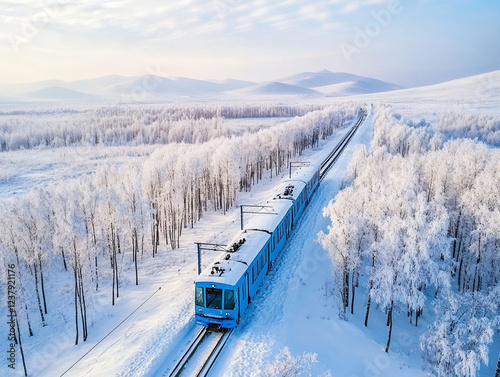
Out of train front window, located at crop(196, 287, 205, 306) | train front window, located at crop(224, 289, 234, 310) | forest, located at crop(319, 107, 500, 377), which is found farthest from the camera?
forest, located at crop(319, 107, 500, 377)

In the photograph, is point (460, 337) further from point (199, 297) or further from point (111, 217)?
point (111, 217)

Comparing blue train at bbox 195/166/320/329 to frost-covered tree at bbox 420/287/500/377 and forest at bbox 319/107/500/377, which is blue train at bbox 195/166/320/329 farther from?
frost-covered tree at bbox 420/287/500/377

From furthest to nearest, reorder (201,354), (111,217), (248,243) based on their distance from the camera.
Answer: (111,217), (248,243), (201,354)

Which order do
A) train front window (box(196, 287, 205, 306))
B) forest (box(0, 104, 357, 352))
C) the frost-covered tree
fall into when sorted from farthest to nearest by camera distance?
1. forest (box(0, 104, 357, 352))
2. train front window (box(196, 287, 205, 306))
3. the frost-covered tree

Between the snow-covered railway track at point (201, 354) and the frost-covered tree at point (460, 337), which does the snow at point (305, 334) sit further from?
the frost-covered tree at point (460, 337)

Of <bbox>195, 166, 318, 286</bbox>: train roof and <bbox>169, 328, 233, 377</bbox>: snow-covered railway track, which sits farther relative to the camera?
<bbox>195, 166, 318, 286</bbox>: train roof

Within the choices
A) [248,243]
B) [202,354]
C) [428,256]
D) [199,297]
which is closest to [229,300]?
[199,297]

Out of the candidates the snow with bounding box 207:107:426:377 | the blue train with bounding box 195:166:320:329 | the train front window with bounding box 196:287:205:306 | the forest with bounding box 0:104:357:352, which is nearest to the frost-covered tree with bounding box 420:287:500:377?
the snow with bounding box 207:107:426:377

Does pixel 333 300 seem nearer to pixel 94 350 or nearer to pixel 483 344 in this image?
pixel 483 344
